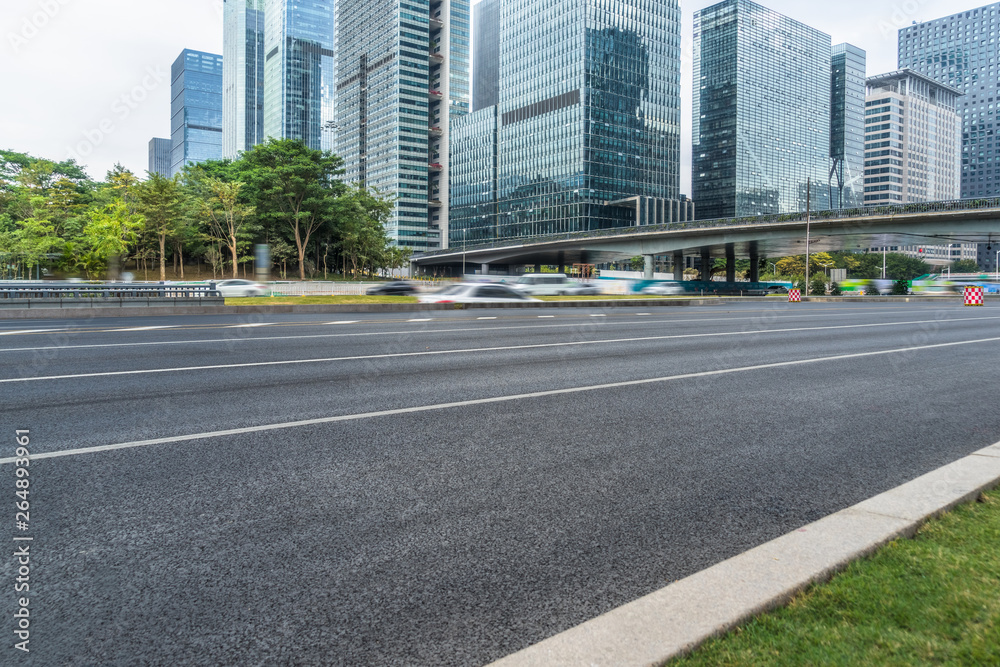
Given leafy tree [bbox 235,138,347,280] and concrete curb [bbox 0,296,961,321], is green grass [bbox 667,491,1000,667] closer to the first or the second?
concrete curb [bbox 0,296,961,321]

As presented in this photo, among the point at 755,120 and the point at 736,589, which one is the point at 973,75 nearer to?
the point at 755,120

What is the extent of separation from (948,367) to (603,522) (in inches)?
365

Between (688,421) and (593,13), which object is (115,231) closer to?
(688,421)

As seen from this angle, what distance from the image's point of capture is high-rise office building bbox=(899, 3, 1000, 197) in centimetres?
16888

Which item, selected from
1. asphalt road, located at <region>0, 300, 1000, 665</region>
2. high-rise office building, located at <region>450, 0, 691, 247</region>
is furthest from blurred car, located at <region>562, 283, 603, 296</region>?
high-rise office building, located at <region>450, 0, 691, 247</region>

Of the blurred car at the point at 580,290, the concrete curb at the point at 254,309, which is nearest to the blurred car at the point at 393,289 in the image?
the blurred car at the point at 580,290

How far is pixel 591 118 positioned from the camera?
130250 millimetres

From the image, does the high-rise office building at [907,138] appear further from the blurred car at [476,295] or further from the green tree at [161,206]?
the blurred car at [476,295]

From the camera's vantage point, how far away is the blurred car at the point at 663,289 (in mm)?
55781

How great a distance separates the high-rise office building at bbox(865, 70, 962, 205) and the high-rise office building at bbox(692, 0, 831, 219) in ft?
76.3

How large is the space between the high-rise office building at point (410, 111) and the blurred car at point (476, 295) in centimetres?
12371

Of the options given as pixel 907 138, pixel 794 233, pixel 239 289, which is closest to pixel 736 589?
pixel 239 289

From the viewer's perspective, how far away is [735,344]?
13.0m

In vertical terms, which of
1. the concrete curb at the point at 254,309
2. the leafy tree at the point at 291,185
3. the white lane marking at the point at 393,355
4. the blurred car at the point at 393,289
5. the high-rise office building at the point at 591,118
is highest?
the high-rise office building at the point at 591,118
